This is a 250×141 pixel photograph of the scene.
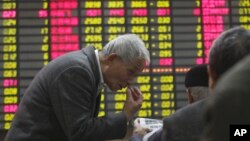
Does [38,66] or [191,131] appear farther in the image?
[38,66]

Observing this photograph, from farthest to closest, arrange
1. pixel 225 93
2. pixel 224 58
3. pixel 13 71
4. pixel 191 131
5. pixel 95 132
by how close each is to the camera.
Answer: pixel 13 71 < pixel 95 132 < pixel 191 131 < pixel 224 58 < pixel 225 93

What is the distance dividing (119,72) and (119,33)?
5.58 feet

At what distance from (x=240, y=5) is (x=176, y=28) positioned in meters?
0.49

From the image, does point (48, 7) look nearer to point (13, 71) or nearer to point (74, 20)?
point (74, 20)

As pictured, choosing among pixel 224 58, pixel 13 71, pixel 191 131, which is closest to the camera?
pixel 224 58

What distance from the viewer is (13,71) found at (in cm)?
320

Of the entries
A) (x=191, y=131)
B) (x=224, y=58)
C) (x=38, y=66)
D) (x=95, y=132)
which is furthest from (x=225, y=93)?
(x=38, y=66)

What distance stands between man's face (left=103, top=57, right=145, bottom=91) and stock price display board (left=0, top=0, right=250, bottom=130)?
1.58m

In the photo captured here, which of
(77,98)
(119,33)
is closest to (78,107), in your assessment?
(77,98)

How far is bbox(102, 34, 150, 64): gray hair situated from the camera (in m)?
1.50

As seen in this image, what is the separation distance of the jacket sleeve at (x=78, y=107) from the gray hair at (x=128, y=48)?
0.49ft

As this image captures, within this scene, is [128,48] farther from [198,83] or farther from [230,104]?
[230,104]

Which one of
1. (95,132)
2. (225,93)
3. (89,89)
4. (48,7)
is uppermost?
(48,7)

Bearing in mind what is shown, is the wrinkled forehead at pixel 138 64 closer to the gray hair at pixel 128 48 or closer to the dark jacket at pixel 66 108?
the gray hair at pixel 128 48
